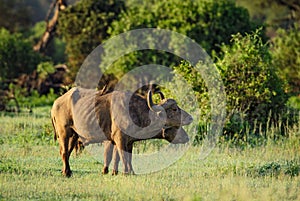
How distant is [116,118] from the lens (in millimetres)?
11055

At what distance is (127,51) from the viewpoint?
2608cm

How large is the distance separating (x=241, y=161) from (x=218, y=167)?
848 millimetres

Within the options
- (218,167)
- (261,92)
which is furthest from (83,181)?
(261,92)

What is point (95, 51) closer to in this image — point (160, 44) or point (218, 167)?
point (160, 44)

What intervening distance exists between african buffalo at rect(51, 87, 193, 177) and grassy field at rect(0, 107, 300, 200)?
573 mm

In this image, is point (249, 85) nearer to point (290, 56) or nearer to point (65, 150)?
point (65, 150)

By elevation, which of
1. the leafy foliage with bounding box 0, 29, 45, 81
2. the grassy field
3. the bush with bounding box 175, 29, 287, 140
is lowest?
the grassy field

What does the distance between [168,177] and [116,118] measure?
1.29m

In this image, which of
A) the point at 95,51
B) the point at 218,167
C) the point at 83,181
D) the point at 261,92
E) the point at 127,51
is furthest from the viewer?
the point at 95,51

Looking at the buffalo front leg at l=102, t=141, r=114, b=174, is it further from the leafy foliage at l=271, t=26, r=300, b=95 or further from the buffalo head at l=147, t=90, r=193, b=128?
the leafy foliage at l=271, t=26, r=300, b=95

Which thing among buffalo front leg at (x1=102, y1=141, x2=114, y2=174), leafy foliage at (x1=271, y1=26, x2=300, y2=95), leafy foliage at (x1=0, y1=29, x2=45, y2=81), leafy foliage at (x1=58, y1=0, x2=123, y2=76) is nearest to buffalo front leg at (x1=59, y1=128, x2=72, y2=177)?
buffalo front leg at (x1=102, y1=141, x2=114, y2=174)

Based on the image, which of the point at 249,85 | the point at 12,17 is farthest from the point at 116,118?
the point at 12,17

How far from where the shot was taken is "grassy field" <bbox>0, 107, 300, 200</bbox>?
9.52 metres

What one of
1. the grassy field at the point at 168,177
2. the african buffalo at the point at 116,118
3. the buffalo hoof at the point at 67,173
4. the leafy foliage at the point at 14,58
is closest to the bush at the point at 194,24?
the leafy foliage at the point at 14,58
